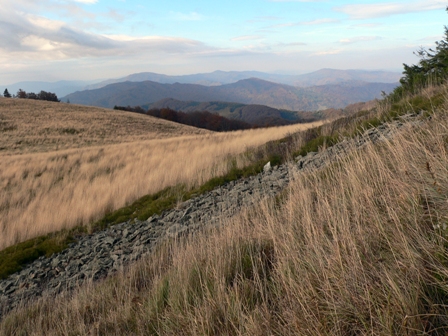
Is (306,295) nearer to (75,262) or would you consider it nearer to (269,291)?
(269,291)

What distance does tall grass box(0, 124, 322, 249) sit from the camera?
29.7 ft

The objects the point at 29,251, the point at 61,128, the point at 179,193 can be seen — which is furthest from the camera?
the point at 61,128

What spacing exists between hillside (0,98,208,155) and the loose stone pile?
19785 millimetres

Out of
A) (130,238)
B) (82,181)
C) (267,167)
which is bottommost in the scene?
(82,181)

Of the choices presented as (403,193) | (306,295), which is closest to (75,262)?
(306,295)

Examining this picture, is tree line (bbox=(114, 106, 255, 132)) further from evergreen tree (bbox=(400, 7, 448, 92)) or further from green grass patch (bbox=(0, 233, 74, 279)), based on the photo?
green grass patch (bbox=(0, 233, 74, 279))

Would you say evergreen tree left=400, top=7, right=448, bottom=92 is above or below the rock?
above

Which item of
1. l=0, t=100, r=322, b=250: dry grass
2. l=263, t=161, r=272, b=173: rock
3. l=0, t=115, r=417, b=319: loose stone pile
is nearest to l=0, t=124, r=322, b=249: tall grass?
l=0, t=100, r=322, b=250: dry grass

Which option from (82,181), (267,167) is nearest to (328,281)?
(267,167)

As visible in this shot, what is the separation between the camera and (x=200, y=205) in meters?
7.43

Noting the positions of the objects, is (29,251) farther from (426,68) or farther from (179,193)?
(426,68)

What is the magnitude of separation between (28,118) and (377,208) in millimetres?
39562

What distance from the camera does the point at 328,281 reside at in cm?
204

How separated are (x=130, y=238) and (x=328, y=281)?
556cm
